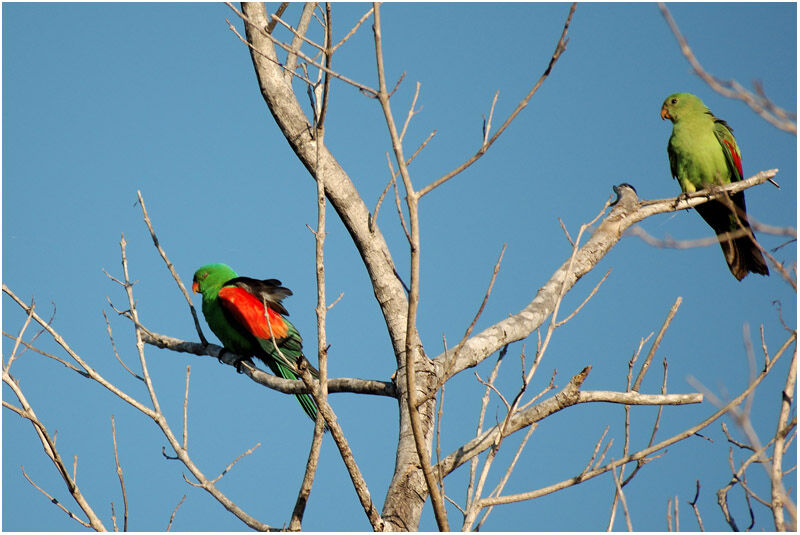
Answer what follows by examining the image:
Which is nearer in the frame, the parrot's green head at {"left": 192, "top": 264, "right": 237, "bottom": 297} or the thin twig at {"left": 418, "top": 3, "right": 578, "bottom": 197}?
the thin twig at {"left": 418, "top": 3, "right": 578, "bottom": 197}

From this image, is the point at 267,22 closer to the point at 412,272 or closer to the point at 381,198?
the point at 381,198

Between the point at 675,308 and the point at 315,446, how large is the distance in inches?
75.1

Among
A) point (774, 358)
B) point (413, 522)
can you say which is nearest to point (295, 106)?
point (413, 522)

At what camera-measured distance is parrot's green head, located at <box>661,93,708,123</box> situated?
758 centimetres

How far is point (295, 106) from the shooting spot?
14.0ft

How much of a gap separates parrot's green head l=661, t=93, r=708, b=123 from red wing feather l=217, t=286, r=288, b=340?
4.64m

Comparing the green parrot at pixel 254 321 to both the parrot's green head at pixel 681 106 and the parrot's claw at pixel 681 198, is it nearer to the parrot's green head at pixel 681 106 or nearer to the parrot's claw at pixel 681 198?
the parrot's claw at pixel 681 198

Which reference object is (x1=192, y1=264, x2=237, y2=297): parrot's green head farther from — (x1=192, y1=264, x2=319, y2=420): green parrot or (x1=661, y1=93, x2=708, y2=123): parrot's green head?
(x1=661, y1=93, x2=708, y2=123): parrot's green head

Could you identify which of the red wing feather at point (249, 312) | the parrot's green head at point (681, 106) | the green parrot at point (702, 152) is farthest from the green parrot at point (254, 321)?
the parrot's green head at point (681, 106)

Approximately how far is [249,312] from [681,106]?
16.3 feet

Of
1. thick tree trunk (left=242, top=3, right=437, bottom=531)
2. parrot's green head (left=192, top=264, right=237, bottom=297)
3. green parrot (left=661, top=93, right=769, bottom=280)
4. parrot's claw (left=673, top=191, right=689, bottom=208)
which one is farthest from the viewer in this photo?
green parrot (left=661, top=93, right=769, bottom=280)

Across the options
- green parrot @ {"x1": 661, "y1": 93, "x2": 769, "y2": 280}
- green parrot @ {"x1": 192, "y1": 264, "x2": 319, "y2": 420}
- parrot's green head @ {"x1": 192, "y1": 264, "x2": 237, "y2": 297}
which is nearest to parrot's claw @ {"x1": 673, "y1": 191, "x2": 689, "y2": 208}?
green parrot @ {"x1": 661, "y1": 93, "x2": 769, "y2": 280}

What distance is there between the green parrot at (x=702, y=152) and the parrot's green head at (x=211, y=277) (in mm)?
4497

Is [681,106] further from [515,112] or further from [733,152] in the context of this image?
[515,112]
